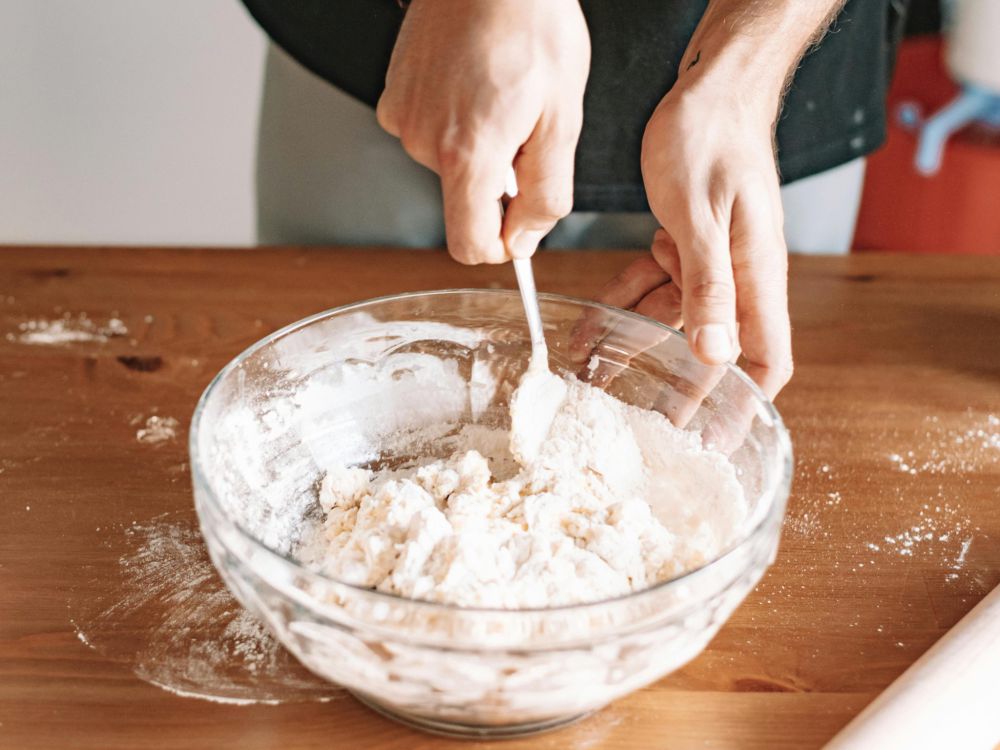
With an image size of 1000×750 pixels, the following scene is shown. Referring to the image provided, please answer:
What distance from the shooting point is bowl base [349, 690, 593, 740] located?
1.96 feet

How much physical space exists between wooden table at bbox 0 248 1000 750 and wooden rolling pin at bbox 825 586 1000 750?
0.17 feet

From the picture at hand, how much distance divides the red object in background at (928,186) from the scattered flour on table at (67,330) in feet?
5.31

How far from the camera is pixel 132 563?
29.3 inches

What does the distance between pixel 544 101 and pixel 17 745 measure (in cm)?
54

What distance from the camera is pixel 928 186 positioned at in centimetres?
209

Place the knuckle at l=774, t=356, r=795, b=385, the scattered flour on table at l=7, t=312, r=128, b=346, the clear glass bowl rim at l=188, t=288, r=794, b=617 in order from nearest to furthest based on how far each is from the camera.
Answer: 1. the clear glass bowl rim at l=188, t=288, r=794, b=617
2. the knuckle at l=774, t=356, r=795, b=385
3. the scattered flour on table at l=7, t=312, r=128, b=346

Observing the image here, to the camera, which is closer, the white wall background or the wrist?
the wrist

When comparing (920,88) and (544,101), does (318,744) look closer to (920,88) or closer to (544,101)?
(544,101)

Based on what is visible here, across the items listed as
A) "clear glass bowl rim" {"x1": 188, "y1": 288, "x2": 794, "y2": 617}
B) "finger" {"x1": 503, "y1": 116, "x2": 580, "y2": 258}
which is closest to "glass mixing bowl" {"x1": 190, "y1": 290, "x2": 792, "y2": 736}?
"clear glass bowl rim" {"x1": 188, "y1": 288, "x2": 794, "y2": 617}

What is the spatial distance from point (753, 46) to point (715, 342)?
1.26 ft

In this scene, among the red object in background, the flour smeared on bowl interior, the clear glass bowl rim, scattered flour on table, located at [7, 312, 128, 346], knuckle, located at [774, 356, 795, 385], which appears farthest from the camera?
the red object in background

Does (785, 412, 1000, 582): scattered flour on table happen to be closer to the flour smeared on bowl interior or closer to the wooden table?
the wooden table

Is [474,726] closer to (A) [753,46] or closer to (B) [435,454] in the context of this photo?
(B) [435,454]

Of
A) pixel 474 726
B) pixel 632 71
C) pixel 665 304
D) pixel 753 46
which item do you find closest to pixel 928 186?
pixel 632 71
